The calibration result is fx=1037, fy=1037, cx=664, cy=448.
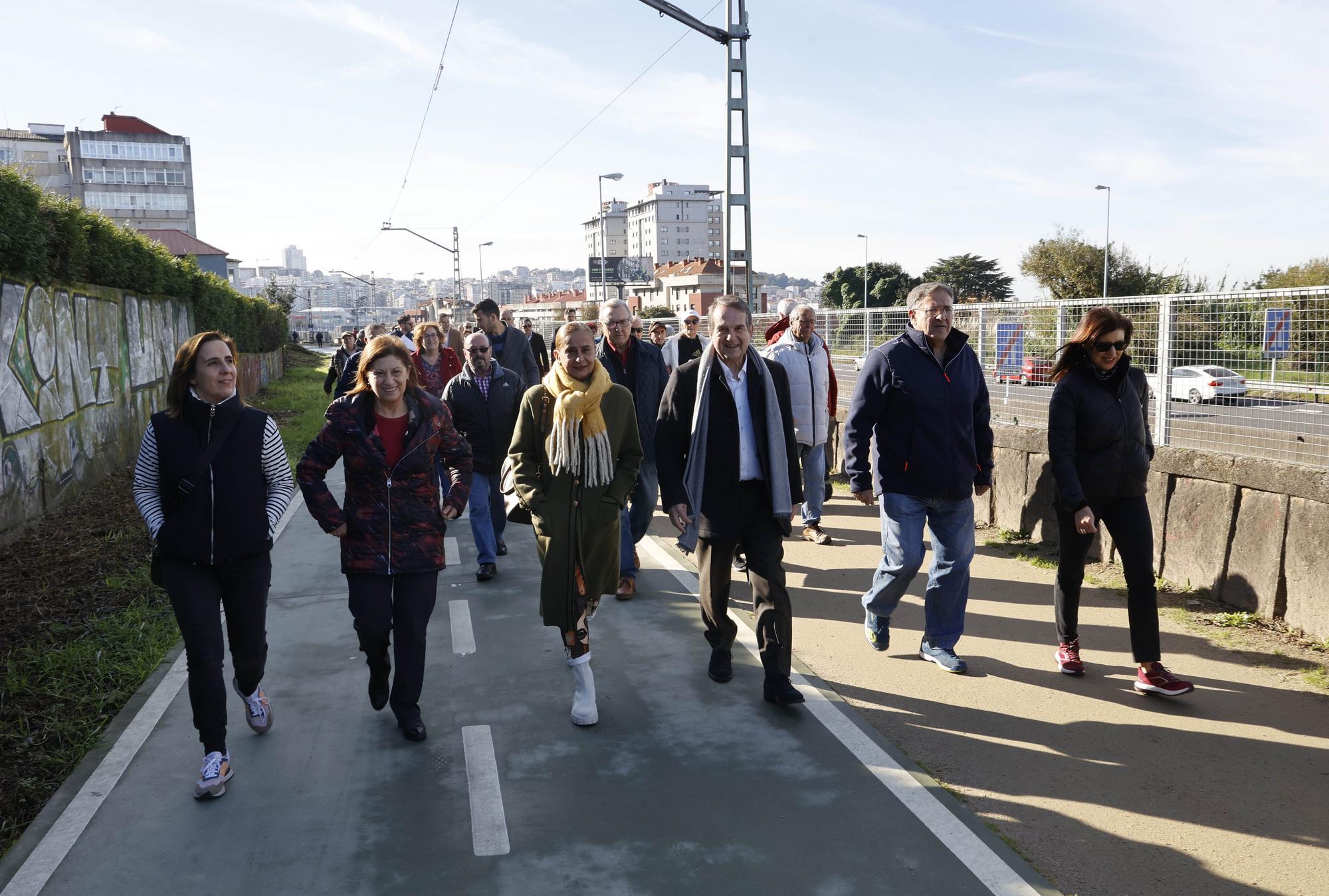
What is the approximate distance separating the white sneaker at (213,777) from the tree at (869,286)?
78.1m

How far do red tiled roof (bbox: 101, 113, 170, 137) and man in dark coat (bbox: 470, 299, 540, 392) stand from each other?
11828 cm

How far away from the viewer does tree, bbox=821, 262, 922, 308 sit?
82062 mm

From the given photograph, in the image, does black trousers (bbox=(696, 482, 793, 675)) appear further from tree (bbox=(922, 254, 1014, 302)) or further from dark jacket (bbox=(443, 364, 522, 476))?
tree (bbox=(922, 254, 1014, 302))

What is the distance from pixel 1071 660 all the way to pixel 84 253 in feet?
36.6

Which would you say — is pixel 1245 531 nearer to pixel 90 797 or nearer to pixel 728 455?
pixel 728 455

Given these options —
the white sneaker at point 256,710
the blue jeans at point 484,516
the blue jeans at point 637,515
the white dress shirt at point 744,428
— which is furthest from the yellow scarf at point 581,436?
the blue jeans at point 484,516

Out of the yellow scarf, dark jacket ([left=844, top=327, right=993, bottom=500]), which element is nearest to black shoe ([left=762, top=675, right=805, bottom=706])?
dark jacket ([left=844, top=327, right=993, bottom=500])

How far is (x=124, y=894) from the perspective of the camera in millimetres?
3402

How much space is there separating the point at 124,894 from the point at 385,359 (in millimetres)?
2235

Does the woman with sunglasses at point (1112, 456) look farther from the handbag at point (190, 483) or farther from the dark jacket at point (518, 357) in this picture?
the dark jacket at point (518, 357)

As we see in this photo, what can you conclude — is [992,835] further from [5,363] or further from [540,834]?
[5,363]

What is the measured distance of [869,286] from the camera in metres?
87.4

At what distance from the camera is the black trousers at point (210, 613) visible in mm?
4148

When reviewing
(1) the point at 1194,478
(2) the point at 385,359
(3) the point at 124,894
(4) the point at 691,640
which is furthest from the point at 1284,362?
(3) the point at 124,894
